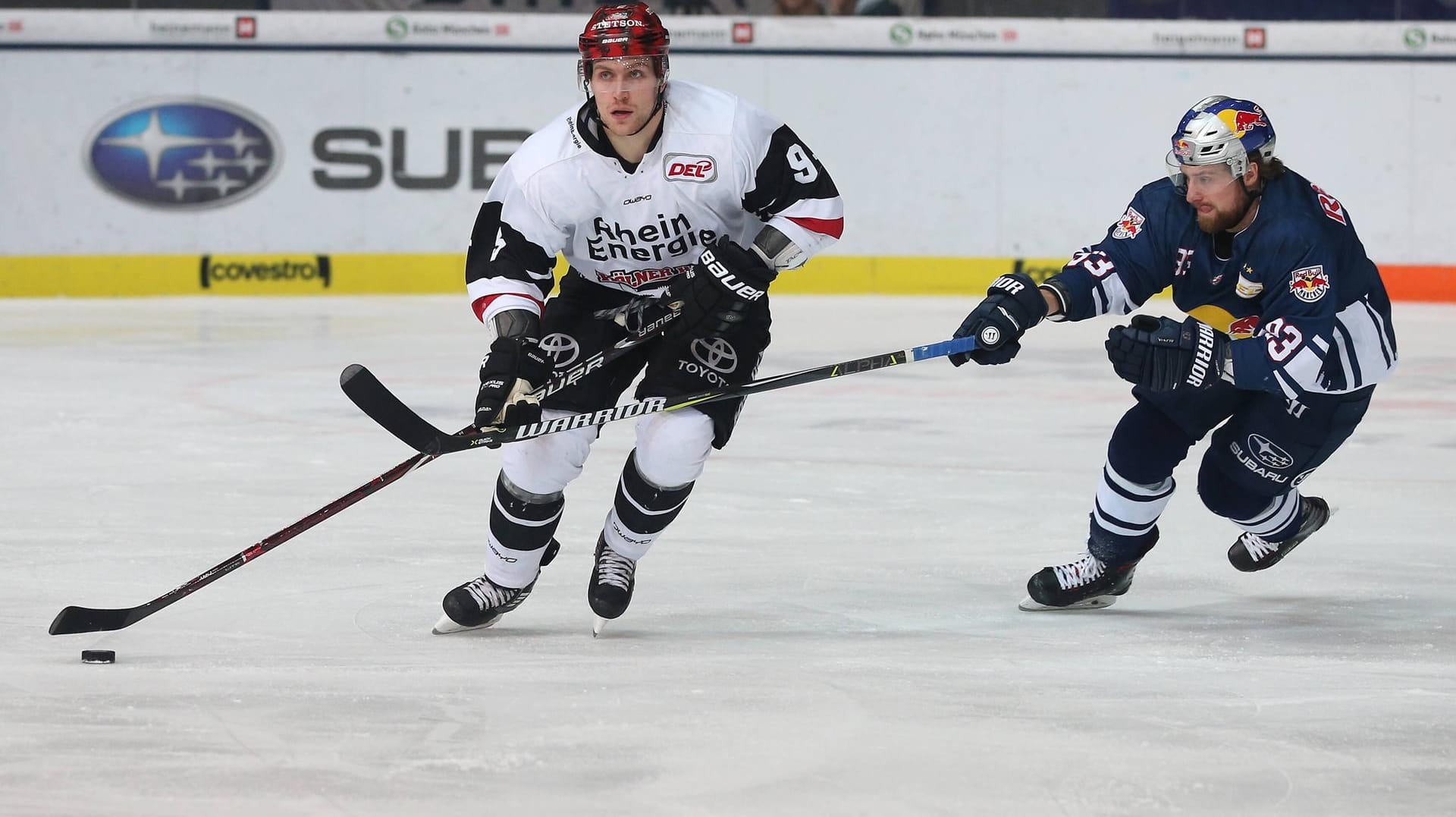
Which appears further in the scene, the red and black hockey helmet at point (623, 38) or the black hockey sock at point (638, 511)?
the black hockey sock at point (638, 511)

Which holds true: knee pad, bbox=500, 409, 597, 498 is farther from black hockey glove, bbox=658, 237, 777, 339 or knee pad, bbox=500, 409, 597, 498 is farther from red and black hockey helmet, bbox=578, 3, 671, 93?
red and black hockey helmet, bbox=578, 3, 671, 93

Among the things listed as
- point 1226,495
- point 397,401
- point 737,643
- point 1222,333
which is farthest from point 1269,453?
point 397,401

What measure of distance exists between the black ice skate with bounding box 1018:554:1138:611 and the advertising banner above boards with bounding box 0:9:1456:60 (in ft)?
24.9

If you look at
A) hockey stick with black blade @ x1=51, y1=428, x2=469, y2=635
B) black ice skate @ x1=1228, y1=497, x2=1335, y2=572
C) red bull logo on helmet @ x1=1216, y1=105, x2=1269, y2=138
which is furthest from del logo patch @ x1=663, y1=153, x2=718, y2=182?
black ice skate @ x1=1228, y1=497, x2=1335, y2=572

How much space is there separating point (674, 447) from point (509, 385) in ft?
0.94

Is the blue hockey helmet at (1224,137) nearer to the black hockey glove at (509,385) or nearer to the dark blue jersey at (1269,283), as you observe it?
the dark blue jersey at (1269,283)

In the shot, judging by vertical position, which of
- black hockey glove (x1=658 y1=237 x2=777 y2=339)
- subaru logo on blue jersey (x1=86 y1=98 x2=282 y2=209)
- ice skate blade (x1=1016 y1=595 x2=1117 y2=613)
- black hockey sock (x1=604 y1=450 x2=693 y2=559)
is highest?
black hockey glove (x1=658 y1=237 x2=777 y2=339)

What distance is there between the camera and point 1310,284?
2.96 m

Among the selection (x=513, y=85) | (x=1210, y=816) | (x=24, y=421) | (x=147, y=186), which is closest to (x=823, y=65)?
(x=513, y=85)

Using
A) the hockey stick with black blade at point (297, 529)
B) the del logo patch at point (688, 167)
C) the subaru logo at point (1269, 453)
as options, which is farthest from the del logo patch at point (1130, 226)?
the hockey stick with black blade at point (297, 529)

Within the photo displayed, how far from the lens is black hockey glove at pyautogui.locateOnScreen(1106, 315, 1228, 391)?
2.95 metres

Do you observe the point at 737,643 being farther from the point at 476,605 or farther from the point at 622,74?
the point at 622,74

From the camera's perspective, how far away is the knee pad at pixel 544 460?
2.99 meters

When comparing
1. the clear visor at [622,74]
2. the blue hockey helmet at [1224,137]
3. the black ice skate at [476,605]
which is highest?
the clear visor at [622,74]
